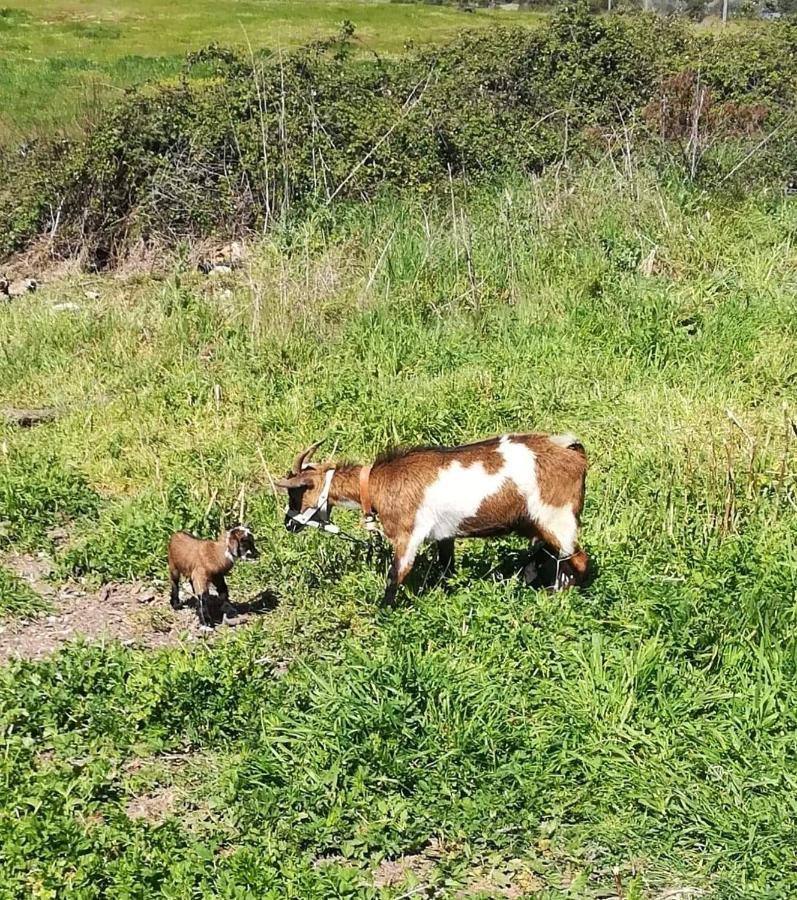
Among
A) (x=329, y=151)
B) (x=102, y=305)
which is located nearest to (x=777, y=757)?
(x=102, y=305)

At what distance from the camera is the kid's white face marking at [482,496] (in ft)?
16.3

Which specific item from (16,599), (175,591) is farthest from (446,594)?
(16,599)

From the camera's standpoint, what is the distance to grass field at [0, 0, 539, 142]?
58.0 ft

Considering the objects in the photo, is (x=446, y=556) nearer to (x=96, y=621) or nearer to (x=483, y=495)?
(x=483, y=495)

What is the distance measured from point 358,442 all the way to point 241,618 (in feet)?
6.36

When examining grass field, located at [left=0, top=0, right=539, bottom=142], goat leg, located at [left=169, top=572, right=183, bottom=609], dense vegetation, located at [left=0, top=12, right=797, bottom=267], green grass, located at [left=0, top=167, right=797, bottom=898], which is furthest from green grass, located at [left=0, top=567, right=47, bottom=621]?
grass field, located at [left=0, top=0, right=539, bottom=142]

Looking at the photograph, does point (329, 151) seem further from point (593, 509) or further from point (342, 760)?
point (342, 760)

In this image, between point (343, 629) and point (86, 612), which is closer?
point (343, 629)

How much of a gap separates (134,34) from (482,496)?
32.4 meters

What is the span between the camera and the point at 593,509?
19.2 ft

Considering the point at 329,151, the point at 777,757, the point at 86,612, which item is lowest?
the point at 86,612

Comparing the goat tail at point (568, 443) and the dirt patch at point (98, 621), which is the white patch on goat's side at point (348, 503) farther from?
the goat tail at point (568, 443)

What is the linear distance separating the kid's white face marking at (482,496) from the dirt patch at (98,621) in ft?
3.75

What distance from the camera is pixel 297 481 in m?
5.46
